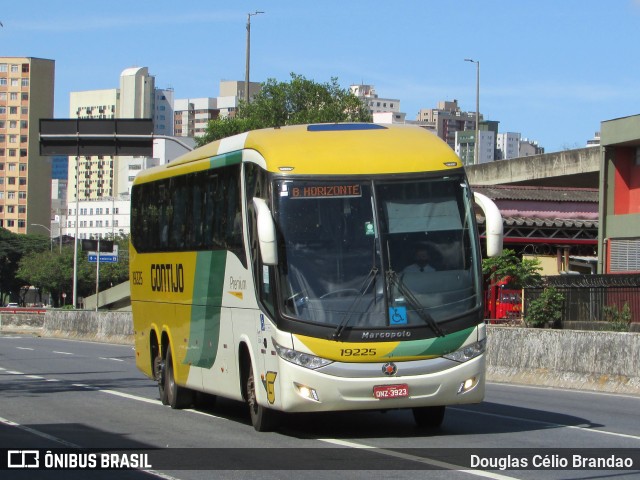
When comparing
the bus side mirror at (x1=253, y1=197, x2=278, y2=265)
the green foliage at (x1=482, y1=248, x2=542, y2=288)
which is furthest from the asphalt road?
the green foliage at (x1=482, y1=248, x2=542, y2=288)

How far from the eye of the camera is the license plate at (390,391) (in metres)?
12.7

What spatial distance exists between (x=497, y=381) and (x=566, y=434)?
446 inches

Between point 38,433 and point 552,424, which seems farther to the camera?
point 552,424

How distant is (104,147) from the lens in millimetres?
28453

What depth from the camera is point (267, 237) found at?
12625 millimetres

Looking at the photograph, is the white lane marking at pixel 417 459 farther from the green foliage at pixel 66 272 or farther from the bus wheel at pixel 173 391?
the green foliage at pixel 66 272

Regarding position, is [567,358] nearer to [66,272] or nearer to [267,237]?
[267,237]

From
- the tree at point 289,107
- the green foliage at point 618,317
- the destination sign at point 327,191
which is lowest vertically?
the green foliage at point 618,317

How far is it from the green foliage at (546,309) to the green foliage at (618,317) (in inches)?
70.7

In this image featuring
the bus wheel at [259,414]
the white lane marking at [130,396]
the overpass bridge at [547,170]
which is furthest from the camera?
the overpass bridge at [547,170]

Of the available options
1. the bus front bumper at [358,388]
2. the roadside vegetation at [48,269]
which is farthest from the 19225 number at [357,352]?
the roadside vegetation at [48,269]

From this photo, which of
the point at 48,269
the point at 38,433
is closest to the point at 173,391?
the point at 38,433

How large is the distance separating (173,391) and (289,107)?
205 feet

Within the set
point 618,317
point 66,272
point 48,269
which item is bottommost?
point 66,272
